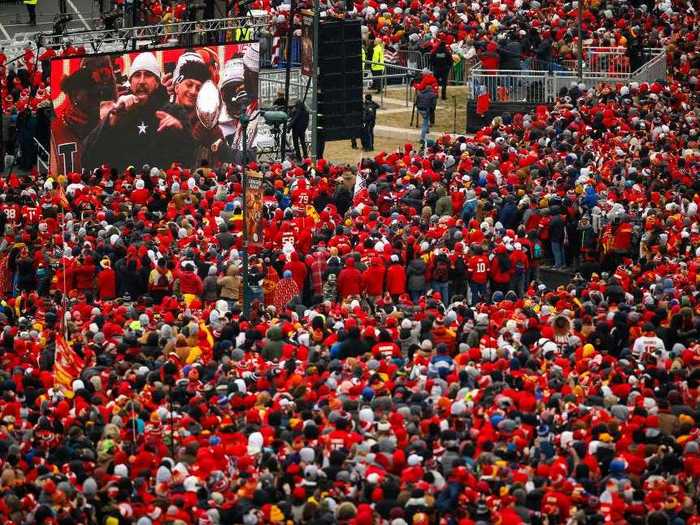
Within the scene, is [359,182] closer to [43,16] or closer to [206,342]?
[206,342]

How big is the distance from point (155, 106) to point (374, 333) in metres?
13.2

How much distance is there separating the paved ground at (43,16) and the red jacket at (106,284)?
16834 millimetres

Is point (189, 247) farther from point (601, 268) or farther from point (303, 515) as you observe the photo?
point (303, 515)

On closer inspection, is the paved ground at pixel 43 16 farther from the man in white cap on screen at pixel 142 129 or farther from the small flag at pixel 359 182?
the small flag at pixel 359 182

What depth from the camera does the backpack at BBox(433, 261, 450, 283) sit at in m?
34.1

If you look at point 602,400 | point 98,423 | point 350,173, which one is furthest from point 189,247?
point 602,400

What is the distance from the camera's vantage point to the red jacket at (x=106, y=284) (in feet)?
111

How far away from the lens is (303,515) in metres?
23.7

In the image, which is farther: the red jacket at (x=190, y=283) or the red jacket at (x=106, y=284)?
the red jacket at (x=106, y=284)

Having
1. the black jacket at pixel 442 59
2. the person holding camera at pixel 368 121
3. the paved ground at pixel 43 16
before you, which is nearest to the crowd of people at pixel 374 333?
the person holding camera at pixel 368 121

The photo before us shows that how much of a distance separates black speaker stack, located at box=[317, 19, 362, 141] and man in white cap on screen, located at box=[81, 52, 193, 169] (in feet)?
9.72

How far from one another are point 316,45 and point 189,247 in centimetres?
700

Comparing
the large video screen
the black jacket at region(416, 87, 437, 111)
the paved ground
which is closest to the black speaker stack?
the large video screen

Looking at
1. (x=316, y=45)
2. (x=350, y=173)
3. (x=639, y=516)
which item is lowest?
(x=639, y=516)
